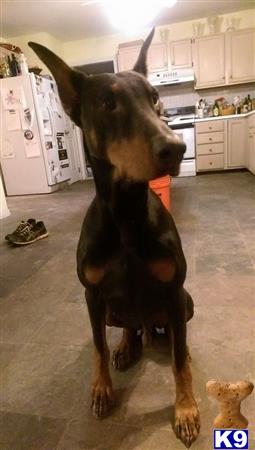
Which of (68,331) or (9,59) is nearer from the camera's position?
(68,331)

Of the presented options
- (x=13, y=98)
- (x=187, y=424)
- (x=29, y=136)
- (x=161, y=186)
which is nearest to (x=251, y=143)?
(x=161, y=186)

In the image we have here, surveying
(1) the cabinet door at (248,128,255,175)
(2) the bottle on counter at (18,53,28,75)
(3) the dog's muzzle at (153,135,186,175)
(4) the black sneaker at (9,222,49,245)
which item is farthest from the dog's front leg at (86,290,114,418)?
(2) the bottle on counter at (18,53,28,75)

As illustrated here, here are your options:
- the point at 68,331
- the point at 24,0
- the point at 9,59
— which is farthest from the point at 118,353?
the point at 9,59

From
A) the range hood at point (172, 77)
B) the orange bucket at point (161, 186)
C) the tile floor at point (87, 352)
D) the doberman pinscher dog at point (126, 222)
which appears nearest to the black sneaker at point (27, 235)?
the tile floor at point (87, 352)

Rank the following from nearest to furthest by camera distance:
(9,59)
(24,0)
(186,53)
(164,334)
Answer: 1. (164,334)
2. (24,0)
3. (9,59)
4. (186,53)

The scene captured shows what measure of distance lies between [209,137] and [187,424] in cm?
545

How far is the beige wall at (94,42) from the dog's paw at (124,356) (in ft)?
19.4

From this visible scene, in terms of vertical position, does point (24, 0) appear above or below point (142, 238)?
above

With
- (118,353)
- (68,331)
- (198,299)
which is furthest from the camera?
(198,299)

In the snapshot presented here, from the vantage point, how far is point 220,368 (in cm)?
114

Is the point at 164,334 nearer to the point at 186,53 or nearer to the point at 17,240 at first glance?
the point at 17,240

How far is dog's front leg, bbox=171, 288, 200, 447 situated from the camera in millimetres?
893

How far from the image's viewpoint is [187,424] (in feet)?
2.94

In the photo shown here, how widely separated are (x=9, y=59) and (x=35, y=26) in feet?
2.78
